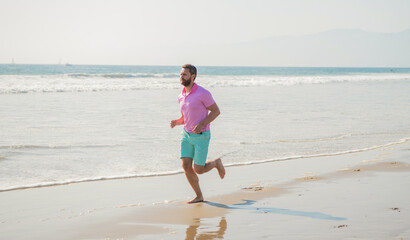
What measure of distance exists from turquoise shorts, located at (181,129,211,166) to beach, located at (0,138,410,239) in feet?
1.84

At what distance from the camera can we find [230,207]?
5.50m

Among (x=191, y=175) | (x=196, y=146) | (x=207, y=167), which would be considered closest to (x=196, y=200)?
(x=191, y=175)

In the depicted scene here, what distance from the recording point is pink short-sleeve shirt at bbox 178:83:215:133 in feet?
18.2

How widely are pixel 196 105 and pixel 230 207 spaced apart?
4.04 feet

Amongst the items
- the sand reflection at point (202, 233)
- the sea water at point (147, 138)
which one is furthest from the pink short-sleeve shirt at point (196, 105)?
the sea water at point (147, 138)

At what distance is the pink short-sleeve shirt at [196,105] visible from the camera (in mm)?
5547

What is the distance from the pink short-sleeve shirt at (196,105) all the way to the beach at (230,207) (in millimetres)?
979

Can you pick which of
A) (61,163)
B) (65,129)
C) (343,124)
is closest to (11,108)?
(65,129)

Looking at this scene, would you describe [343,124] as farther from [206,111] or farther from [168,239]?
[168,239]

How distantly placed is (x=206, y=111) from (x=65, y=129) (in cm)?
717

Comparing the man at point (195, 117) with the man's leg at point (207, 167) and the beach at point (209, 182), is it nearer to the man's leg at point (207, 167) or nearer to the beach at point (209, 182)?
the man's leg at point (207, 167)

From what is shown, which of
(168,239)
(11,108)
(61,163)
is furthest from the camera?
(11,108)

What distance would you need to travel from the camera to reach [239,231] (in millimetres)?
4570

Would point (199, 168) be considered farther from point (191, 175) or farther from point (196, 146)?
point (196, 146)
